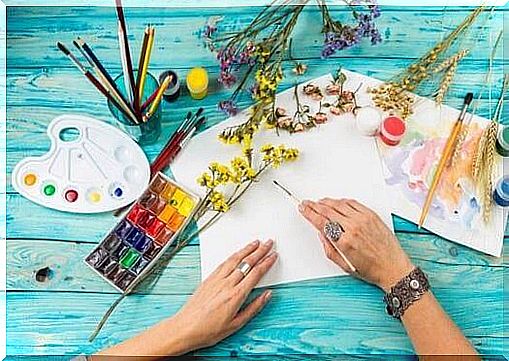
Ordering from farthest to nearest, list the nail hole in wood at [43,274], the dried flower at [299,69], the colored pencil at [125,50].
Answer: the dried flower at [299,69], the nail hole in wood at [43,274], the colored pencil at [125,50]

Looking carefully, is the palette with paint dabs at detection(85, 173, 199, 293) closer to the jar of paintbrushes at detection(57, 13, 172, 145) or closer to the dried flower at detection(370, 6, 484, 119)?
the jar of paintbrushes at detection(57, 13, 172, 145)

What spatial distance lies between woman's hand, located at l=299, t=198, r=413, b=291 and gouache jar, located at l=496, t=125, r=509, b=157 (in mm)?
247

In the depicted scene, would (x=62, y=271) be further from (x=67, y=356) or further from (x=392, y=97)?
(x=392, y=97)

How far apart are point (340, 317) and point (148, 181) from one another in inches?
14.8

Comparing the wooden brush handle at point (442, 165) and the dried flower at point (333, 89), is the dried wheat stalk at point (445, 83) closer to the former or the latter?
the wooden brush handle at point (442, 165)

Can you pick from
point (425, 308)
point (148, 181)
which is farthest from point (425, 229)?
point (148, 181)

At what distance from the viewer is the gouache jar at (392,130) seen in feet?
4.63

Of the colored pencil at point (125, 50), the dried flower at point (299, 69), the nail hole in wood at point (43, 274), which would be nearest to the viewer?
the colored pencil at point (125, 50)

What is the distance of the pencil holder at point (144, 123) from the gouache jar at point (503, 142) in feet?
1.86

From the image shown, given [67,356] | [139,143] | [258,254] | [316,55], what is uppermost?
[316,55]

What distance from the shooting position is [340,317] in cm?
135

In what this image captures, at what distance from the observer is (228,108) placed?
1.43 metres

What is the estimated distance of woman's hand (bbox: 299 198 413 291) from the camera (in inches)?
52.4

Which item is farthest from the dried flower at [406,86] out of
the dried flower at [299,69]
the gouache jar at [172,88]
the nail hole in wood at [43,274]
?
the nail hole in wood at [43,274]
